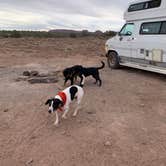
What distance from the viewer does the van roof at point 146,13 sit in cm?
748

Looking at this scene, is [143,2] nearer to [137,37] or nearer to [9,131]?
[137,37]

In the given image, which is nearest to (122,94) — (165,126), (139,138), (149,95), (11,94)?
(149,95)

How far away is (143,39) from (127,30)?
1109 mm

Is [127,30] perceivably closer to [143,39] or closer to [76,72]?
[143,39]

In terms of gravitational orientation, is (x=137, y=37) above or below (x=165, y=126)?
above

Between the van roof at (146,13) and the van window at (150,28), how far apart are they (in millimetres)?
237

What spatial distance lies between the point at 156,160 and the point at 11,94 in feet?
13.9

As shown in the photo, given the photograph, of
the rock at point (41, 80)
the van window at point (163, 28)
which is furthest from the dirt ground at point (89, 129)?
the van window at point (163, 28)

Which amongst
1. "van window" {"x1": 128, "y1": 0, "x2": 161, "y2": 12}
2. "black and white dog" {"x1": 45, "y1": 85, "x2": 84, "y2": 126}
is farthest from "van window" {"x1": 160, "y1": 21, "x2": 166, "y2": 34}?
"black and white dog" {"x1": 45, "y1": 85, "x2": 84, "y2": 126}

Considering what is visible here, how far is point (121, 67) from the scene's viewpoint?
10.3m

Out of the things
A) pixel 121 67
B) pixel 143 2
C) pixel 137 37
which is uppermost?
pixel 143 2

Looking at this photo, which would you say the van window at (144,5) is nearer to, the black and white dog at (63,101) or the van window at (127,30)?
the van window at (127,30)

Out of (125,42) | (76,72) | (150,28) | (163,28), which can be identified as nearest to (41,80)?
(76,72)

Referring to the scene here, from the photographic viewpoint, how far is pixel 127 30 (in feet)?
29.9
